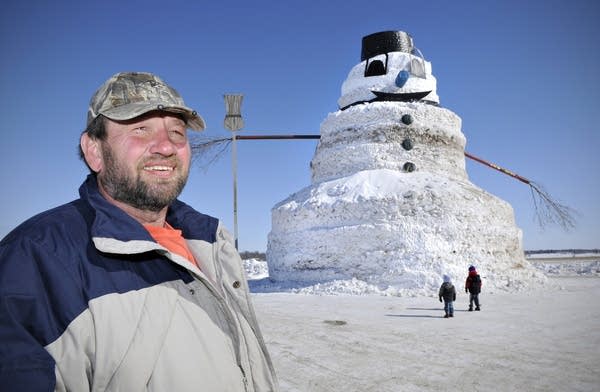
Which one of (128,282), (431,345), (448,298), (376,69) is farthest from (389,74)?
(128,282)

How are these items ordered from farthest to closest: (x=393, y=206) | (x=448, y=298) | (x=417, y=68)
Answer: (x=417, y=68)
(x=393, y=206)
(x=448, y=298)

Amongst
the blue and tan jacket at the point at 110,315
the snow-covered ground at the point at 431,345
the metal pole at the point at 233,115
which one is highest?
the metal pole at the point at 233,115

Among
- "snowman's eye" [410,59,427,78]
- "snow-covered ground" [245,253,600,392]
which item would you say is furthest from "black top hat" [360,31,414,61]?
"snow-covered ground" [245,253,600,392]

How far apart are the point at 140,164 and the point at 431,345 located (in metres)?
5.63

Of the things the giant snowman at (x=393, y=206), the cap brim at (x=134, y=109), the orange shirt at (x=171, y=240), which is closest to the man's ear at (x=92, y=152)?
the cap brim at (x=134, y=109)

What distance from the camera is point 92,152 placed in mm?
1890

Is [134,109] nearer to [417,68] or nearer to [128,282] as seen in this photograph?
[128,282]

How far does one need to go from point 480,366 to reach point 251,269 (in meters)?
21.3

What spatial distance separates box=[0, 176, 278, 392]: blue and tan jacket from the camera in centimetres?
116

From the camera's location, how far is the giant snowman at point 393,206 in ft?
43.2

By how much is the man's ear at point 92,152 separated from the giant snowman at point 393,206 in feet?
37.3

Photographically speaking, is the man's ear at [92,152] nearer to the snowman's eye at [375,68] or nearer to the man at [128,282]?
the man at [128,282]

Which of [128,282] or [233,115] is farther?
[233,115]

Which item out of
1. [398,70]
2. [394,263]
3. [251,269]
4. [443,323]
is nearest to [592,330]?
[443,323]
